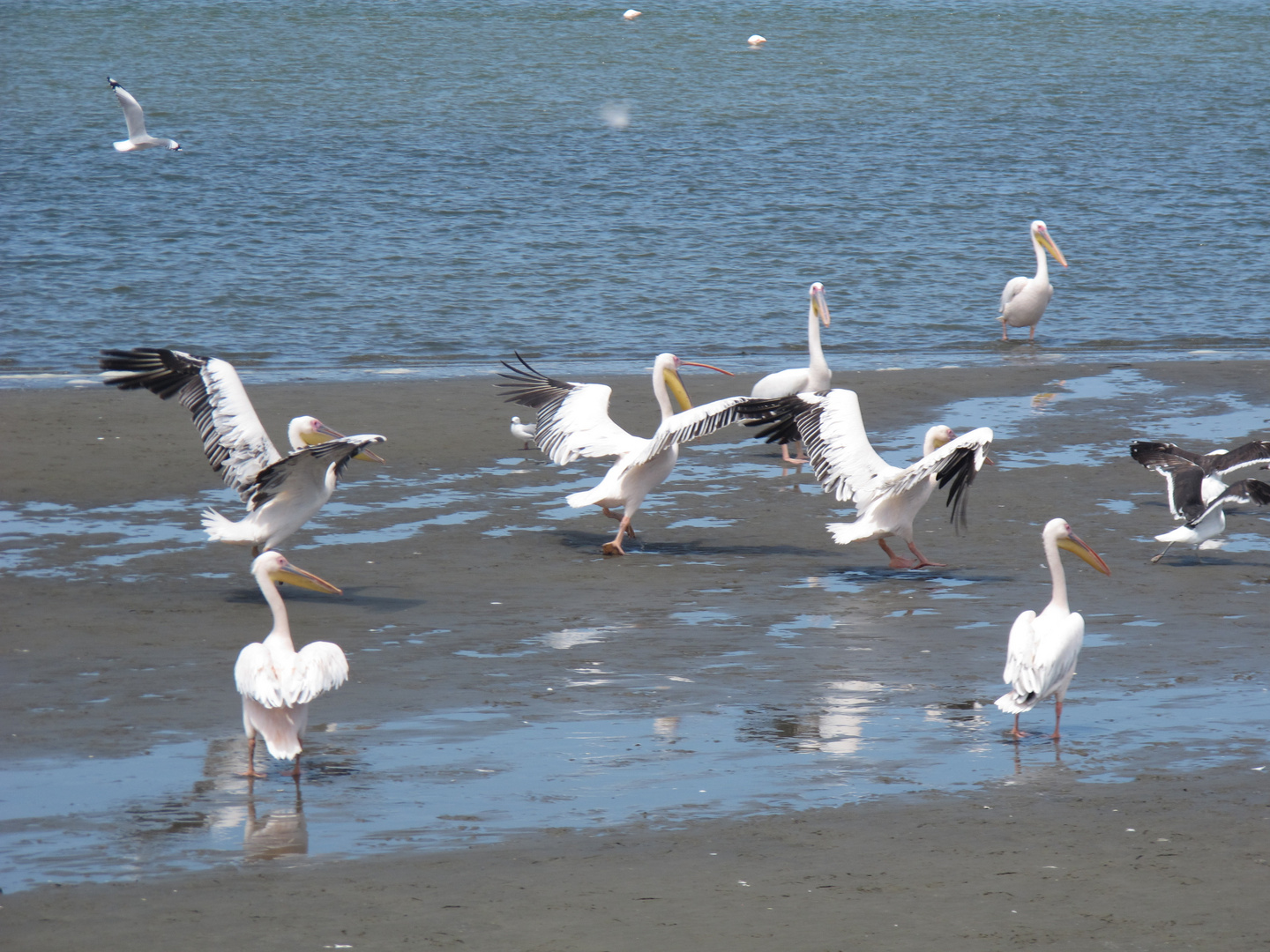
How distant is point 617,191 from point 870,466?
20.0m

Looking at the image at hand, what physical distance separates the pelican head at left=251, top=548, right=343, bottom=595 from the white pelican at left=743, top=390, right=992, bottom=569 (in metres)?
3.29

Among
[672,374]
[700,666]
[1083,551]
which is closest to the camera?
[1083,551]

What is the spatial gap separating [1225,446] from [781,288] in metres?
10.4

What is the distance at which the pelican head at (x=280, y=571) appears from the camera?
6726 mm

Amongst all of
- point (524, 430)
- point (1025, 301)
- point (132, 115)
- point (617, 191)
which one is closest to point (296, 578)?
point (524, 430)

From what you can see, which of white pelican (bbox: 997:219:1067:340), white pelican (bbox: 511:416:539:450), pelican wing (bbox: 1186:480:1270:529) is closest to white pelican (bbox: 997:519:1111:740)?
pelican wing (bbox: 1186:480:1270:529)

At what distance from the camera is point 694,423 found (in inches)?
387

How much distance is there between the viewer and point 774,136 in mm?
34750

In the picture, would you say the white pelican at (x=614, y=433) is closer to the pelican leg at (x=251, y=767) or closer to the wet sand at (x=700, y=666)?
the wet sand at (x=700, y=666)

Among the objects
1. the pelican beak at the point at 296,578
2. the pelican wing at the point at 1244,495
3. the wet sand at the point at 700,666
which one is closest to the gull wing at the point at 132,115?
the wet sand at the point at 700,666

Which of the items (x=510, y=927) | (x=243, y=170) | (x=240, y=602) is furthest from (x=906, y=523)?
(x=243, y=170)

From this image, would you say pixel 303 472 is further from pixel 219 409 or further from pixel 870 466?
pixel 870 466

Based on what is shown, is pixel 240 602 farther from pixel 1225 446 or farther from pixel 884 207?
pixel 884 207

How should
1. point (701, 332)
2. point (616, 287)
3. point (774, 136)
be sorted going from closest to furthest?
point (701, 332) < point (616, 287) < point (774, 136)
